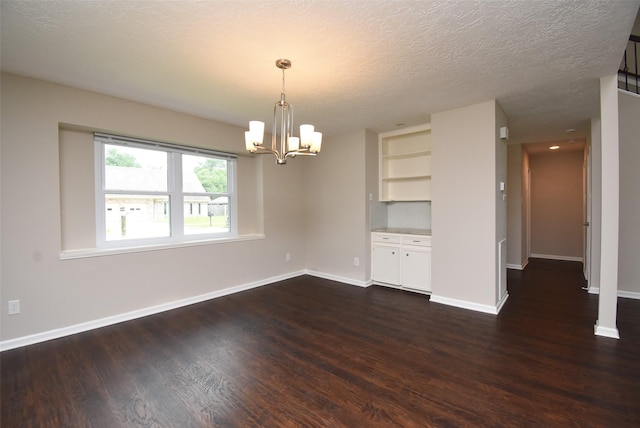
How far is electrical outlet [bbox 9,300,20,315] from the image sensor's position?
101 inches

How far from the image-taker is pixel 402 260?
424 cm

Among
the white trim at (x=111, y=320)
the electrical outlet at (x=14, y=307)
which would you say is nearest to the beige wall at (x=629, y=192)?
the white trim at (x=111, y=320)

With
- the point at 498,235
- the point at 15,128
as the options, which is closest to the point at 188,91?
the point at 15,128

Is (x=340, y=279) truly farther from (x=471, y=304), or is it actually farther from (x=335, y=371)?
(x=335, y=371)

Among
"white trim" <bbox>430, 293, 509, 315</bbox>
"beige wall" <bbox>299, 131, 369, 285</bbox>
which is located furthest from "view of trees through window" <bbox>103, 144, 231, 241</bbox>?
"white trim" <bbox>430, 293, 509, 315</bbox>

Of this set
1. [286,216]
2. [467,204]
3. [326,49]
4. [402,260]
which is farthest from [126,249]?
[467,204]

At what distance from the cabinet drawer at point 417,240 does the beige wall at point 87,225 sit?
2.18 feet

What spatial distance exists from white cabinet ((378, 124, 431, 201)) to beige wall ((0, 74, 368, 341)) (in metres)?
0.54

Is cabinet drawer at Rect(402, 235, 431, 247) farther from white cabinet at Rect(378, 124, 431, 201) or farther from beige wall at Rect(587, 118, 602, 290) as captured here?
beige wall at Rect(587, 118, 602, 290)

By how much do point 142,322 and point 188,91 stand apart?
2.56m

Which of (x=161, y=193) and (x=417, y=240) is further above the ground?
(x=161, y=193)

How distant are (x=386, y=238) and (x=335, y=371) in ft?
8.42

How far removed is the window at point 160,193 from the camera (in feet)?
10.8

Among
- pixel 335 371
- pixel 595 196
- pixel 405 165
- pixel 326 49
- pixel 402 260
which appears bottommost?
pixel 335 371
